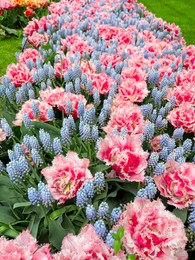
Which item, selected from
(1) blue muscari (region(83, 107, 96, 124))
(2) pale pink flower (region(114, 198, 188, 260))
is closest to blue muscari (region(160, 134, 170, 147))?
(1) blue muscari (region(83, 107, 96, 124))

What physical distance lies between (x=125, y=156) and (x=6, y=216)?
65 cm

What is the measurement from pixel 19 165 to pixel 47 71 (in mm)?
1316

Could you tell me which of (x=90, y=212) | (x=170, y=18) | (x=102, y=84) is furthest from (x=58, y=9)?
(x=170, y=18)

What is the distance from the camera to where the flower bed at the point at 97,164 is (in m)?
1.41

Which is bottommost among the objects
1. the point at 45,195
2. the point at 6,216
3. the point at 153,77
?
the point at 6,216

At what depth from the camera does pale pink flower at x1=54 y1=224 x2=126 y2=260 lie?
4.06 ft

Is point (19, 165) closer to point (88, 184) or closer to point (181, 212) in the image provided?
point (88, 184)

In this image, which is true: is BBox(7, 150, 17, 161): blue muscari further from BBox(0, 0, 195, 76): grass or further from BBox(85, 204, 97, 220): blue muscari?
BBox(0, 0, 195, 76): grass

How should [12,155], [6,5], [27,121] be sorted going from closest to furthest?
1. [12,155]
2. [27,121]
3. [6,5]

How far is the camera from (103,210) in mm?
1547

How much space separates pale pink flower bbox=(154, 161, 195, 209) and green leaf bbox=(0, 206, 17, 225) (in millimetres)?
726

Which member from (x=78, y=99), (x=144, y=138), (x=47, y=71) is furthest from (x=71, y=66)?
(x=144, y=138)

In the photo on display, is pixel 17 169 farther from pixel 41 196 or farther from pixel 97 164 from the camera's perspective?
pixel 97 164

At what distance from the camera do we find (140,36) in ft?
13.5
